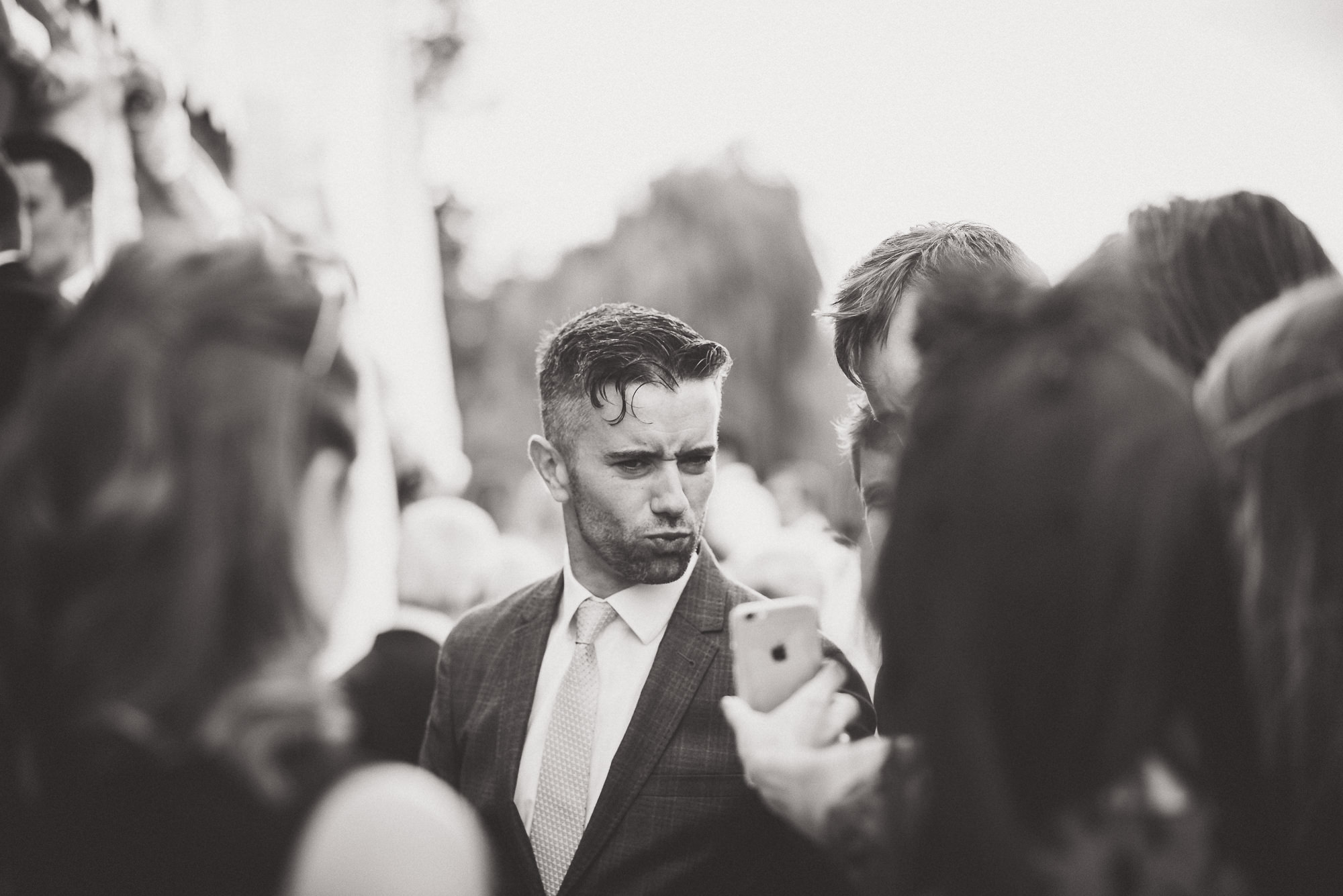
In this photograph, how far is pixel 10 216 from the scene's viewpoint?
3250mm

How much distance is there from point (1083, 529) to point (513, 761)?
6.34 feet

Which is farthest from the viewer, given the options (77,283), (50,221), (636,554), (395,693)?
(395,693)

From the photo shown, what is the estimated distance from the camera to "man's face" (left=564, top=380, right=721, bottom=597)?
3164 mm

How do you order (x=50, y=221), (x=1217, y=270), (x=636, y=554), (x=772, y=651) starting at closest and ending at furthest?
(x=1217, y=270), (x=772, y=651), (x=636, y=554), (x=50, y=221)

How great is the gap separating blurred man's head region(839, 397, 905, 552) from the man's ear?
893mm

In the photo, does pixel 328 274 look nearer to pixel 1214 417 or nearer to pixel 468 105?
pixel 1214 417

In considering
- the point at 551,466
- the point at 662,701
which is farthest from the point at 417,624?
the point at 662,701

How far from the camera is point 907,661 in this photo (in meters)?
1.63

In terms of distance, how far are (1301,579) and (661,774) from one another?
1653 millimetres

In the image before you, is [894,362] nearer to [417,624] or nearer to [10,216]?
[417,624]

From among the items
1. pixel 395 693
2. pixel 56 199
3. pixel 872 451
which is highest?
pixel 56 199

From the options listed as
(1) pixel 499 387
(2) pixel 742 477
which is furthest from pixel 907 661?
(1) pixel 499 387

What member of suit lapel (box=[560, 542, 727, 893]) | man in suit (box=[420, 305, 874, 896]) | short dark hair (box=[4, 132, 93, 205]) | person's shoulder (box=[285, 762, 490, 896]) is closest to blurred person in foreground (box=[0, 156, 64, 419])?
short dark hair (box=[4, 132, 93, 205])

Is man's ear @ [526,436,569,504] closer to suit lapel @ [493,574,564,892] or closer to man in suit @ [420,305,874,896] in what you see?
man in suit @ [420,305,874,896]
